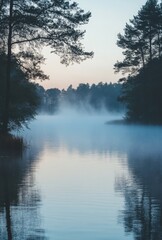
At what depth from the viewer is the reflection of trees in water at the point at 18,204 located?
9.41m

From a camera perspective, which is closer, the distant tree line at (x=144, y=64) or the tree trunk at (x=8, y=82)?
the tree trunk at (x=8, y=82)

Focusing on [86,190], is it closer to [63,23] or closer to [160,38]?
[63,23]

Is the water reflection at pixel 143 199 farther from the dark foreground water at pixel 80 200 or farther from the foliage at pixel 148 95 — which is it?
the foliage at pixel 148 95

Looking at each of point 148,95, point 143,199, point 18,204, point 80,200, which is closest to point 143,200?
point 143,199

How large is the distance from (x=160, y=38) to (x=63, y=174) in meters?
50.1

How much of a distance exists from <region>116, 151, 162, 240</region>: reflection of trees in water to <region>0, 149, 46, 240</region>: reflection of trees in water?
69.2 inches

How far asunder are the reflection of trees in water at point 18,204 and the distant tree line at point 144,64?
151 ft

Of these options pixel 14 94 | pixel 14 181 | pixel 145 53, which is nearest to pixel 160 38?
pixel 145 53

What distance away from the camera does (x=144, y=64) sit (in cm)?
6875

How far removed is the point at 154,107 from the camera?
65.5 meters

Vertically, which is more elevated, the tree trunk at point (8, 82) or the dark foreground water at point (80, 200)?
the tree trunk at point (8, 82)

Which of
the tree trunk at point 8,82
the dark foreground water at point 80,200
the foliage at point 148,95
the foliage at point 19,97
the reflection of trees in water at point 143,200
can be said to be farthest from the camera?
the foliage at point 148,95

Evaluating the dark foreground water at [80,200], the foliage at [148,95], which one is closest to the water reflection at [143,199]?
the dark foreground water at [80,200]

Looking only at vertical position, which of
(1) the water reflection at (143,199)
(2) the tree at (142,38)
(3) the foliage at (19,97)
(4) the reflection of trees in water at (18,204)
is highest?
(2) the tree at (142,38)
